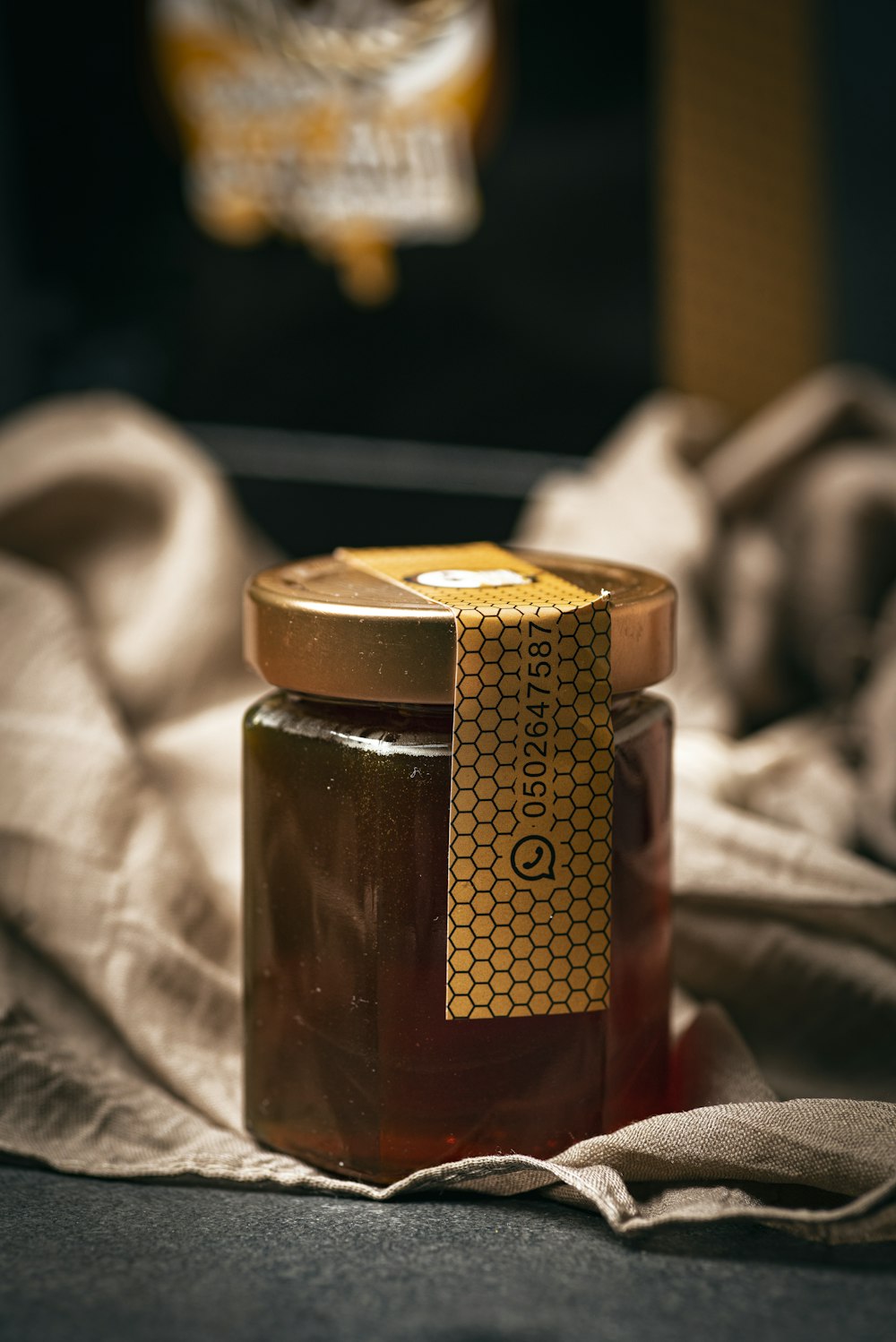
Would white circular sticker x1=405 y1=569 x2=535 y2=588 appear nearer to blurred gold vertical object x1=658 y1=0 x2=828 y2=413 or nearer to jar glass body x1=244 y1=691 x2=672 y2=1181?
jar glass body x1=244 y1=691 x2=672 y2=1181

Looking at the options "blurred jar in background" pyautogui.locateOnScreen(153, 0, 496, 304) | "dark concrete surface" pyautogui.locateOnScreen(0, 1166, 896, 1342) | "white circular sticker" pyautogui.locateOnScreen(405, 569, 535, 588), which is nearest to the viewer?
"dark concrete surface" pyautogui.locateOnScreen(0, 1166, 896, 1342)

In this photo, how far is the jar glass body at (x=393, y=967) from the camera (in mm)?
480

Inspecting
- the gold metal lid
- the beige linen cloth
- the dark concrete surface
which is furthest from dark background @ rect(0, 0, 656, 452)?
the dark concrete surface

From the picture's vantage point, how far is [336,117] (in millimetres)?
960

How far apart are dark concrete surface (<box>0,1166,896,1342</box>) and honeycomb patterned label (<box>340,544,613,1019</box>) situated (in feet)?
0.24

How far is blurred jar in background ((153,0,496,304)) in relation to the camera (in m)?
0.94

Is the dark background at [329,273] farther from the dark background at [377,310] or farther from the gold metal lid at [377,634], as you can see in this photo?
the gold metal lid at [377,634]

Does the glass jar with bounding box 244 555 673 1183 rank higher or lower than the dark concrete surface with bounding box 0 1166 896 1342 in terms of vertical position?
higher

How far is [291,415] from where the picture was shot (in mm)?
1002

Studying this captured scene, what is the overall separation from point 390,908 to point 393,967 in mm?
20

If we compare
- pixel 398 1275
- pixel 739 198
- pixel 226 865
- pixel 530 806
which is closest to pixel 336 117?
pixel 739 198

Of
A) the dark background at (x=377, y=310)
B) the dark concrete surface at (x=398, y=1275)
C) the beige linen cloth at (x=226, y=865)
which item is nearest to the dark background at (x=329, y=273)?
the dark background at (x=377, y=310)

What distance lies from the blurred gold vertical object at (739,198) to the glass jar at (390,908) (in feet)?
1.86

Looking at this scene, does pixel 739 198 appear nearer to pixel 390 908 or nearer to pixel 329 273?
pixel 329 273
